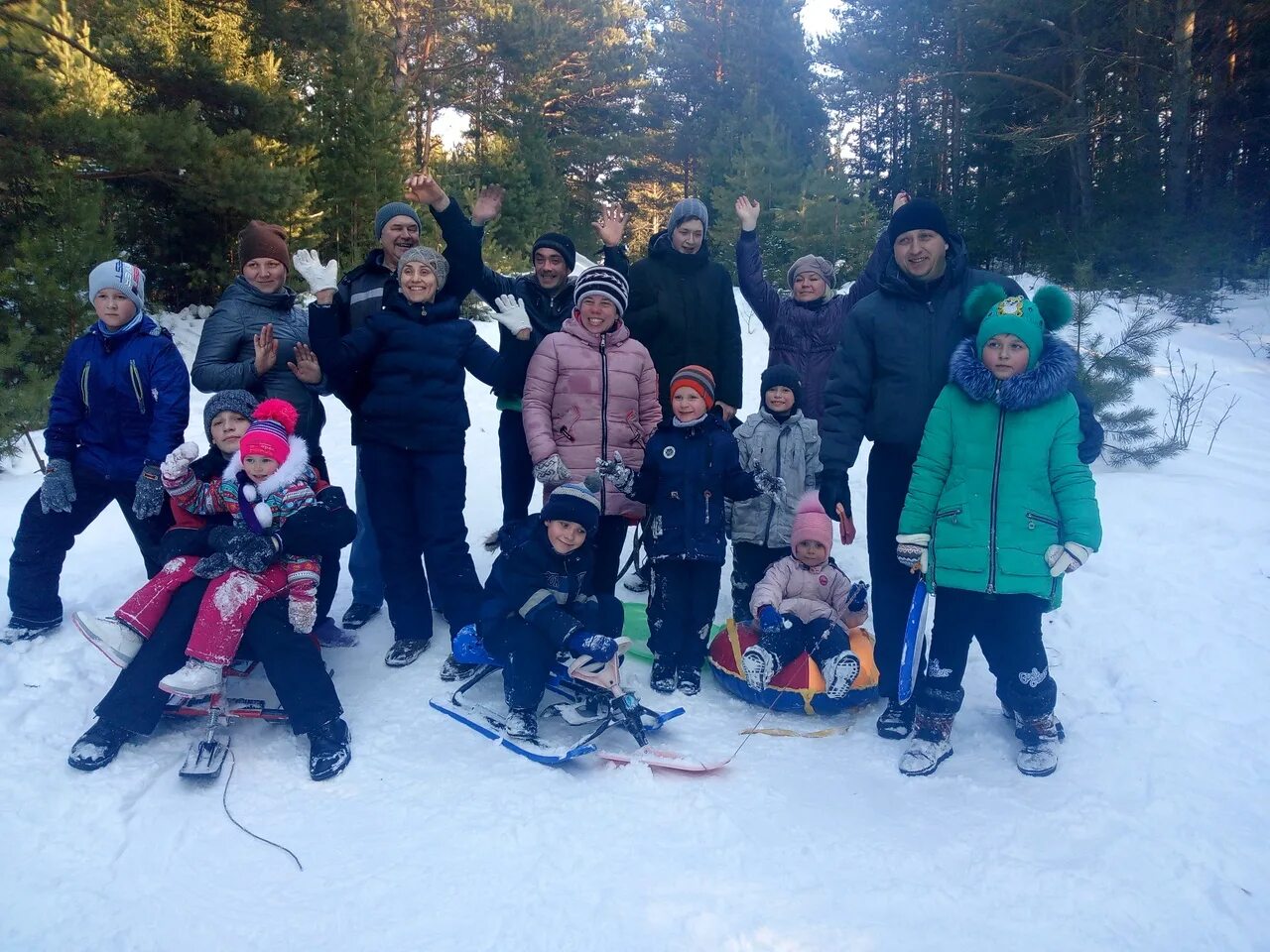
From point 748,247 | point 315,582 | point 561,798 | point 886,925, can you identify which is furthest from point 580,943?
point 748,247

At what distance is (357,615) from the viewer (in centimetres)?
448

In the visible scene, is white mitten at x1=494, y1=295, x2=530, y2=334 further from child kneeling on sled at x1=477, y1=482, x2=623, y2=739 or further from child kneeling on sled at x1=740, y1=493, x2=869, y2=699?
child kneeling on sled at x1=740, y1=493, x2=869, y2=699

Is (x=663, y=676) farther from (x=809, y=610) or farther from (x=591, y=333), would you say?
(x=591, y=333)

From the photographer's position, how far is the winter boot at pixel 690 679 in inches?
155

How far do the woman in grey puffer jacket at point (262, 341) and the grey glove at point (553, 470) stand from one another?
1.16 metres

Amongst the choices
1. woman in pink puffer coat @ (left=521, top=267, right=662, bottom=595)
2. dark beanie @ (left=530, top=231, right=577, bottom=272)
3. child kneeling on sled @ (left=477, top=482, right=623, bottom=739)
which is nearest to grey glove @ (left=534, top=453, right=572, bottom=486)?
woman in pink puffer coat @ (left=521, top=267, right=662, bottom=595)

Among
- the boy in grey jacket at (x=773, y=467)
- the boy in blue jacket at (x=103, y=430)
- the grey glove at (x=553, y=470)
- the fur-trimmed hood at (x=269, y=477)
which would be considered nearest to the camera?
the fur-trimmed hood at (x=269, y=477)

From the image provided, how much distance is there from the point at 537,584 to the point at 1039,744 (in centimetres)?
223

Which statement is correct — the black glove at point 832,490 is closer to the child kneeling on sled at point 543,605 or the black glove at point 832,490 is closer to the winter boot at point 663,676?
the child kneeling on sled at point 543,605

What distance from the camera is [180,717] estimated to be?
3422mm

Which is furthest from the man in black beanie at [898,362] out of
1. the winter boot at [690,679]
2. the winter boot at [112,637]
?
the winter boot at [112,637]

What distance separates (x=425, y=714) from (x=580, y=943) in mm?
1514

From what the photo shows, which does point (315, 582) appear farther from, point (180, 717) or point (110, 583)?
point (110, 583)

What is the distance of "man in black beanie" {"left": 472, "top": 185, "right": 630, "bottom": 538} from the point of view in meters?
4.56
